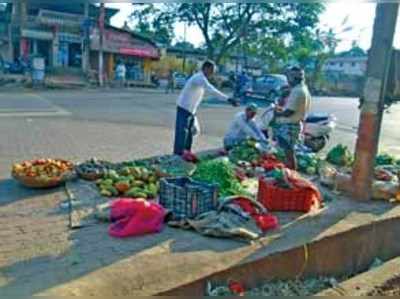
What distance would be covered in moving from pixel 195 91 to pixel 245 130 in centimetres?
151

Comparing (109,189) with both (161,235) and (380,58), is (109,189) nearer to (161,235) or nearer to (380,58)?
(161,235)

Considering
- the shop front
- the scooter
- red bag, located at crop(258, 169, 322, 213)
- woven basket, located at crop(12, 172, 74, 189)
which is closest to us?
red bag, located at crop(258, 169, 322, 213)

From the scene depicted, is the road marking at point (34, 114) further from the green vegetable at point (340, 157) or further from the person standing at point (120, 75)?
the person standing at point (120, 75)

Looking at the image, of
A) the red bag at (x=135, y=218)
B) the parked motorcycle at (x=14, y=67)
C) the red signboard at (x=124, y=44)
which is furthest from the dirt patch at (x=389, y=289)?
the red signboard at (x=124, y=44)

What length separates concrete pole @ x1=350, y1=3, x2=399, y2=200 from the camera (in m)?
5.04

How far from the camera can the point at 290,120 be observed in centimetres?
636

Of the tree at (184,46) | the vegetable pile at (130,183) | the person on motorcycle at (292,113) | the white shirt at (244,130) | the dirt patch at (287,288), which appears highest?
the tree at (184,46)

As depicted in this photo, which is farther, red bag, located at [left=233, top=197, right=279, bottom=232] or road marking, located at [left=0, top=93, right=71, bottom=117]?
road marking, located at [left=0, top=93, right=71, bottom=117]

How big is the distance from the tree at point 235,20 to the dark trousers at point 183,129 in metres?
31.5

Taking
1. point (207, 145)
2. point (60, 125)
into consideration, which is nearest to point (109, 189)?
point (207, 145)

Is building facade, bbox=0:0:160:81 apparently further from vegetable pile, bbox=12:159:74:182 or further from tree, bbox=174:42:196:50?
vegetable pile, bbox=12:159:74:182

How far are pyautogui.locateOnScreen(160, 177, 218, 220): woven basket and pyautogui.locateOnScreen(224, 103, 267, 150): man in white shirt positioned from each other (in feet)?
11.9

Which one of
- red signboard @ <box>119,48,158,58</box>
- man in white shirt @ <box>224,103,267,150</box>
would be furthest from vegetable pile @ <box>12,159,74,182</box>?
red signboard @ <box>119,48,158,58</box>

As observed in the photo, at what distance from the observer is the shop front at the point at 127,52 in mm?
34219
